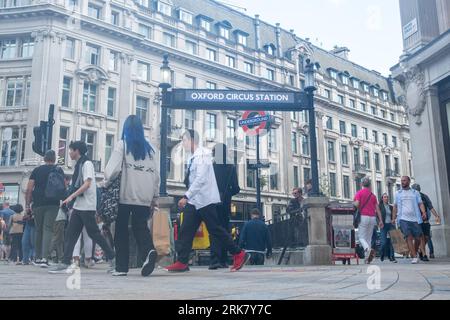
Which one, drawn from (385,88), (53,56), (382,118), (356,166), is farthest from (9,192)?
(385,88)

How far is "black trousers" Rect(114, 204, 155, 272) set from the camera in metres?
5.11

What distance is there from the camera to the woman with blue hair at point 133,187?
5121 millimetres

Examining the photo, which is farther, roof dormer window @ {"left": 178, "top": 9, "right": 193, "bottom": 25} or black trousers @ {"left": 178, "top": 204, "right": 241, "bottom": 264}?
roof dormer window @ {"left": 178, "top": 9, "right": 193, "bottom": 25}

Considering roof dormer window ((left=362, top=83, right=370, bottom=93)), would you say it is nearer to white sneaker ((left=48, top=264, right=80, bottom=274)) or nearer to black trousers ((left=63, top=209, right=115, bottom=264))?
black trousers ((left=63, top=209, right=115, bottom=264))

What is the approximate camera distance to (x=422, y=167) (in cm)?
1327

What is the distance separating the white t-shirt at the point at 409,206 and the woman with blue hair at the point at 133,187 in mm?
5796

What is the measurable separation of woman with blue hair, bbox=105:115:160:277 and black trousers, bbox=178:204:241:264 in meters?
0.59

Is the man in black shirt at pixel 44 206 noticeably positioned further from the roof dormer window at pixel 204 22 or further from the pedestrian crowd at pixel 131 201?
the roof dormer window at pixel 204 22

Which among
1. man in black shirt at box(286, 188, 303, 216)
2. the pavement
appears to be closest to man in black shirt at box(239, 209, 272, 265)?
man in black shirt at box(286, 188, 303, 216)

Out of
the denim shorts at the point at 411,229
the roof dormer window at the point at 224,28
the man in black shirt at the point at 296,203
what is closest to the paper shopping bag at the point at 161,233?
the man in black shirt at the point at 296,203

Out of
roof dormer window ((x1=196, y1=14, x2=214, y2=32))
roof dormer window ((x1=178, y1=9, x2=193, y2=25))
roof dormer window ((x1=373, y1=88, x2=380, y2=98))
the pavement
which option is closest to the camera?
the pavement

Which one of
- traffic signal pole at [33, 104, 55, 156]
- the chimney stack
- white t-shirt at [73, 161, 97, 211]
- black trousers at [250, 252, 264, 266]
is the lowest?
black trousers at [250, 252, 264, 266]

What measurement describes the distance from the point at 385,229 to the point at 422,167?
3051mm
